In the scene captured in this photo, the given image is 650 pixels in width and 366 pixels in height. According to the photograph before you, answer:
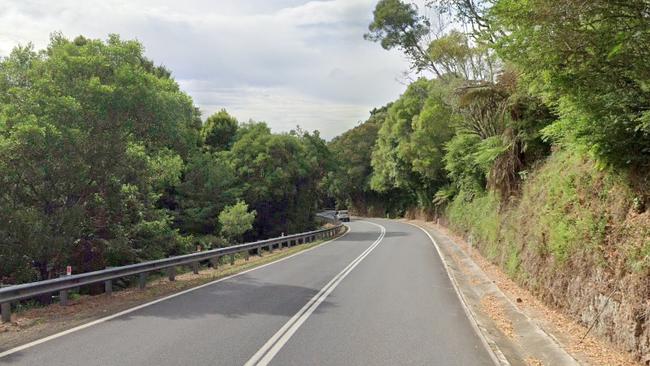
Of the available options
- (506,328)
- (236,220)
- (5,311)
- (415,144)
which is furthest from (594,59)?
(415,144)

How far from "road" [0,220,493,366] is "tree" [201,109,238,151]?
115ft

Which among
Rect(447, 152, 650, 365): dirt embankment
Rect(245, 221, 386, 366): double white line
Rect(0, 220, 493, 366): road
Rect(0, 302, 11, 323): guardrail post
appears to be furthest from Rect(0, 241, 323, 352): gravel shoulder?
Rect(447, 152, 650, 365): dirt embankment

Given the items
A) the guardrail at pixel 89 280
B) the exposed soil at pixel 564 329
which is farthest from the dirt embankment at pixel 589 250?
the guardrail at pixel 89 280

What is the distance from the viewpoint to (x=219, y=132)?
4803 cm

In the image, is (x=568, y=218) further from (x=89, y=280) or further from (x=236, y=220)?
(x=236, y=220)

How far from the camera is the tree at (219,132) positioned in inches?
1877

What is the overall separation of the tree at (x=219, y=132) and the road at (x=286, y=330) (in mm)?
34926

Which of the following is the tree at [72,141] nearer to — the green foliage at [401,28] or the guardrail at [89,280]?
the guardrail at [89,280]

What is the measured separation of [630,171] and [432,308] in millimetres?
4542

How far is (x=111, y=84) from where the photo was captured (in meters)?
15.1

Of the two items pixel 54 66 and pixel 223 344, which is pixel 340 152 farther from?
pixel 223 344

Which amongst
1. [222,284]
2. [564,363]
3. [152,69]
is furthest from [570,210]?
[152,69]

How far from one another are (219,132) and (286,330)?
1625 inches

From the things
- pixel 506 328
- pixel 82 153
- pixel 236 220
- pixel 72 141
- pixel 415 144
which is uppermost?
pixel 415 144
